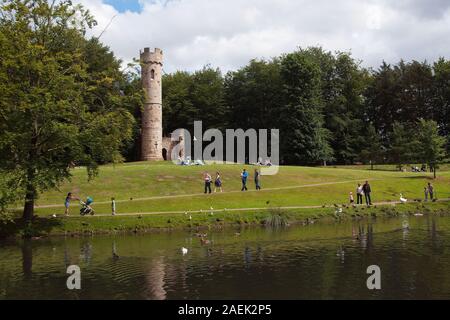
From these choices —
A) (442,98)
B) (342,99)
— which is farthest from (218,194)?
(442,98)

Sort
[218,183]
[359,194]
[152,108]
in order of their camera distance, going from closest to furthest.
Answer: [359,194] → [218,183] → [152,108]

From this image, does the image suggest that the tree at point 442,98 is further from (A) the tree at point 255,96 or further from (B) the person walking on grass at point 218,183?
(B) the person walking on grass at point 218,183

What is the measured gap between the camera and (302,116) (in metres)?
84.9

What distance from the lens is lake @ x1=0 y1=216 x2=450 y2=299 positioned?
17938 mm

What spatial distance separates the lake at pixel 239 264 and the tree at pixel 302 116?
49903mm

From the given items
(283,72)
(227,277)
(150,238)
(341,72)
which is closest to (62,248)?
(150,238)

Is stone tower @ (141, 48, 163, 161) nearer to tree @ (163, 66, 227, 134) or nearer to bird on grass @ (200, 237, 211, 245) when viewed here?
tree @ (163, 66, 227, 134)

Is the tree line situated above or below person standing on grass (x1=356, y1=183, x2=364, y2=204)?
above

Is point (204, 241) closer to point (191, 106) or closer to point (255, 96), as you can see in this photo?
point (191, 106)

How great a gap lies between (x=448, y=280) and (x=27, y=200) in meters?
26.4

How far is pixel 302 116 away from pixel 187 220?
52.6m

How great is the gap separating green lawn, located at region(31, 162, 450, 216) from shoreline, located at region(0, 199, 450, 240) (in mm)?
2476

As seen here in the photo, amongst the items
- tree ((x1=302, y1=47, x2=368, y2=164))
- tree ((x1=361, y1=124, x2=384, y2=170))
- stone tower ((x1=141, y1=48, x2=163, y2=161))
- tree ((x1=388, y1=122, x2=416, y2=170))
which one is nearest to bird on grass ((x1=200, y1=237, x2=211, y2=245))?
tree ((x1=388, y1=122, x2=416, y2=170))
